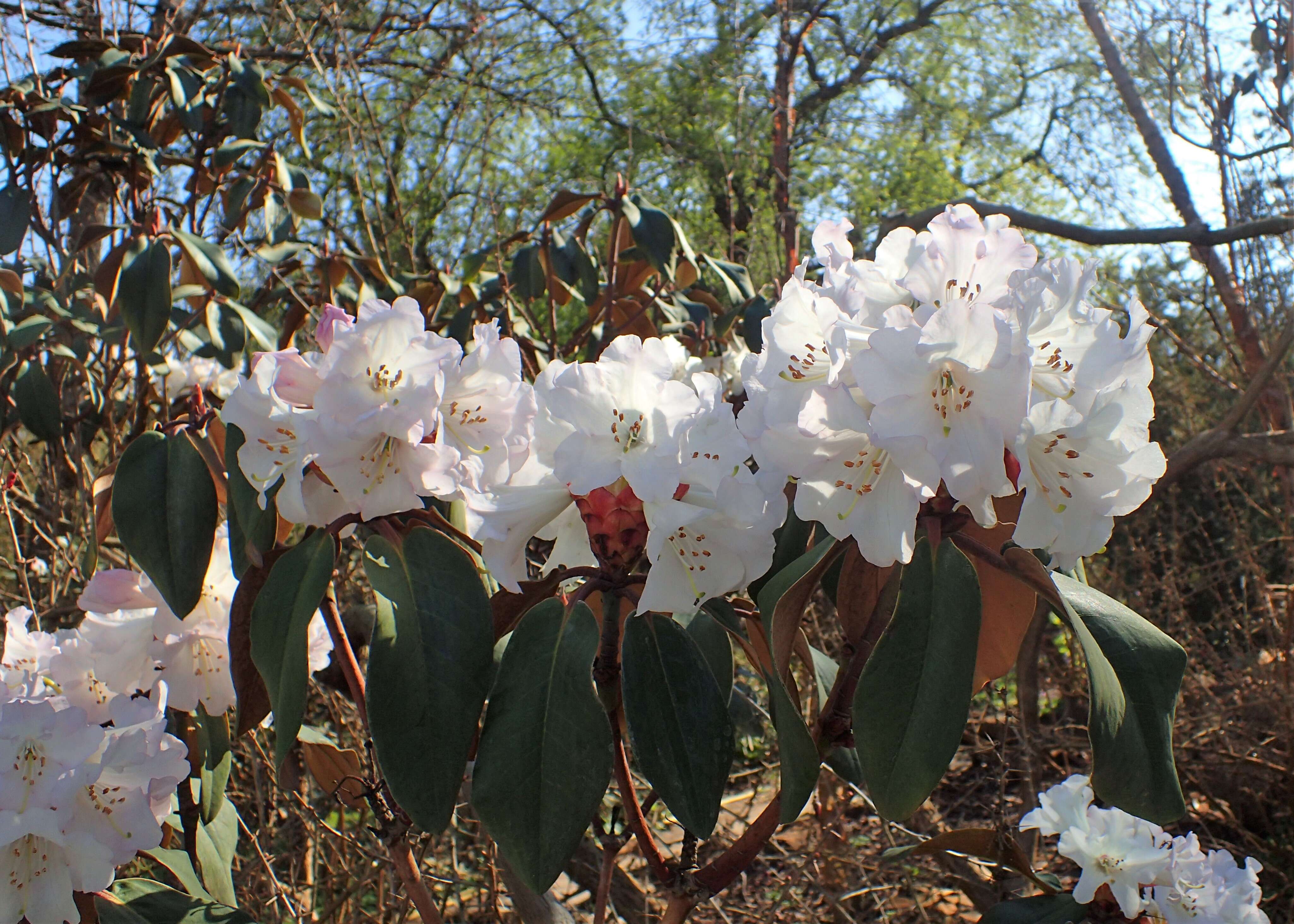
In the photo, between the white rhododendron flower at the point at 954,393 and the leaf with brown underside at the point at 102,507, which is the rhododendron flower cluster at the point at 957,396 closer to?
the white rhododendron flower at the point at 954,393

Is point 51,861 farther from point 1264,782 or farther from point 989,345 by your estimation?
point 1264,782

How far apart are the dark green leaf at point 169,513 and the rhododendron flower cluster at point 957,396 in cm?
48

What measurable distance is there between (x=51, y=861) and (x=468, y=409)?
0.54 metres

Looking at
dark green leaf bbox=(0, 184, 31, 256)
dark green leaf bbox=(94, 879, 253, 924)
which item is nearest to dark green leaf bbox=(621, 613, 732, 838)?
dark green leaf bbox=(94, 879, 253, 924)

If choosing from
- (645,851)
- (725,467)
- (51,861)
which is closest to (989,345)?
(725,467)

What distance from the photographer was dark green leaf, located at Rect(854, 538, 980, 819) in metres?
0.60

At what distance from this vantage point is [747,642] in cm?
88

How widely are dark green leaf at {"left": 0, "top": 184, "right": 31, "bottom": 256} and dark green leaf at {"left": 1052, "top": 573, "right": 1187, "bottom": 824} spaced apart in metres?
1.99

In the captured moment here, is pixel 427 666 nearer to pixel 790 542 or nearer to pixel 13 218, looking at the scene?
pixel 790 542

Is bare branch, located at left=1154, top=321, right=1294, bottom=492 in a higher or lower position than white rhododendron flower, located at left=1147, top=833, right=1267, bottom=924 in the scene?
higher

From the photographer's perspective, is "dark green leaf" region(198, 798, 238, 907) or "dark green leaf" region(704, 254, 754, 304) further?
"dark green leaf" region(704, 254, 754, 304)

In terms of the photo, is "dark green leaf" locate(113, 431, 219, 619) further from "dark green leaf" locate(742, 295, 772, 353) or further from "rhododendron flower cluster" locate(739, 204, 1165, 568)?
"dark green leaf" locate(742, 295, 772, 353)

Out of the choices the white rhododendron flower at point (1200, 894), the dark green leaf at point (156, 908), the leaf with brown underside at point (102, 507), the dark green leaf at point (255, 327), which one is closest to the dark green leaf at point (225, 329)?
the dark green leaf at point (255, 327)

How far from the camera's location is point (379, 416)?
2.12ft
